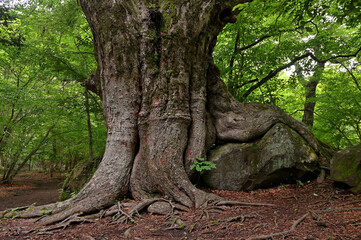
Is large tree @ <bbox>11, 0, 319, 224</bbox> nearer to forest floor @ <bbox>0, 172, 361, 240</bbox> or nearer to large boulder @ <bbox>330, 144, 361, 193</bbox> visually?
forest floor @ <bbox>0, 172, 361, 240</bbox>

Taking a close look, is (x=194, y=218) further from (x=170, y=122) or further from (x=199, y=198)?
(x=170, y=122)

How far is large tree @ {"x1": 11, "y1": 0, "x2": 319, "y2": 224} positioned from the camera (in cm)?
423

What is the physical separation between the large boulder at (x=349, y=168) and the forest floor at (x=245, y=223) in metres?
0.22

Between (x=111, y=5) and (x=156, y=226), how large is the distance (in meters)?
4.26

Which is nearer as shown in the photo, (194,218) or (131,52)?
(194,218)

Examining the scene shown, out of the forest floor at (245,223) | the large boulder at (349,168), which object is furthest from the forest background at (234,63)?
the forest floor at (245,223)

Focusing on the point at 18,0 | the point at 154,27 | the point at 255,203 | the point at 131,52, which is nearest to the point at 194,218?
the point at 255,203

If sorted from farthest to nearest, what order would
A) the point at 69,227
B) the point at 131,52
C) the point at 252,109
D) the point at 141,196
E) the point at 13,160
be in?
1. the point at 13,160
2. the point at 252,109
3. the point at 131,52
4. the point at 141,196
5. the point at 69,227

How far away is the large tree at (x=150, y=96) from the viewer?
423 cm

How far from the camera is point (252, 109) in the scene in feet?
19.2

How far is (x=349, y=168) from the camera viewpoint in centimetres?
378

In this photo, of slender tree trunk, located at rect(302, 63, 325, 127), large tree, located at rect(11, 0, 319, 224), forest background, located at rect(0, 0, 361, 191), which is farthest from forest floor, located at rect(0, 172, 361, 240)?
slender tree trunk, located at rect(302, 63, 325, 127)

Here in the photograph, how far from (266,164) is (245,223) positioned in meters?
2.08

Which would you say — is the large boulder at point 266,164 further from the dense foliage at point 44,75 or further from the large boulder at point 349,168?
the dense foliage at point 44,75
